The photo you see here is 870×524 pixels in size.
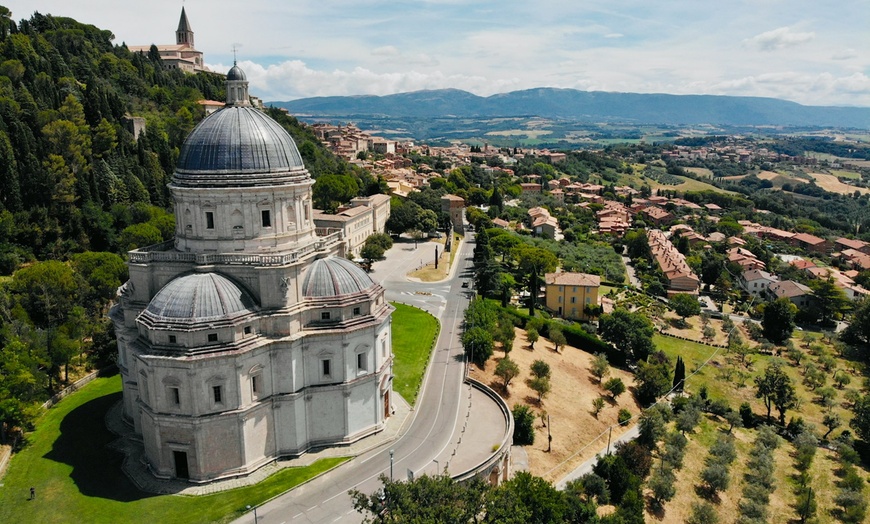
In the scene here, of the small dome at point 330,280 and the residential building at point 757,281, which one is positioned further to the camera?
the residential building at point 757,281

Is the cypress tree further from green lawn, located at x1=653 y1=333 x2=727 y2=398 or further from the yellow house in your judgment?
the yellow house

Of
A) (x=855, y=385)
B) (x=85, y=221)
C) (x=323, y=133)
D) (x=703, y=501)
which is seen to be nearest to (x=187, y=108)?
(x=85, y=221)

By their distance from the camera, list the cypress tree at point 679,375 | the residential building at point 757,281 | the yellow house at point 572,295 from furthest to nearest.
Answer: the residential building at point 757,281 < the yellow house at point 572,295 < the cypress tree at point 679,375

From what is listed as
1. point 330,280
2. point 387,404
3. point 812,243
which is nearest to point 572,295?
point 387,404

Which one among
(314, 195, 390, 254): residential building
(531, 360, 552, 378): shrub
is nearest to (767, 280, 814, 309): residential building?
(531, 360, 552, 378): shrub

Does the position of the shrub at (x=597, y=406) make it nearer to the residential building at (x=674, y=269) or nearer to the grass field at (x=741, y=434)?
the grass field at (x=741, y=434)

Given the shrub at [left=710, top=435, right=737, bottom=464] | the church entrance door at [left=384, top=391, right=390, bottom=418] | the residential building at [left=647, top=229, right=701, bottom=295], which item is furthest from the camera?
the residential building at [left=647, top=229, right=701, bottom=295]

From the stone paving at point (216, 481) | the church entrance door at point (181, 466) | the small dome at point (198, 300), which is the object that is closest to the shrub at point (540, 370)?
the stone paving at point (216, 481)

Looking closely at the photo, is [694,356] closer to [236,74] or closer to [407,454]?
[407,454]
